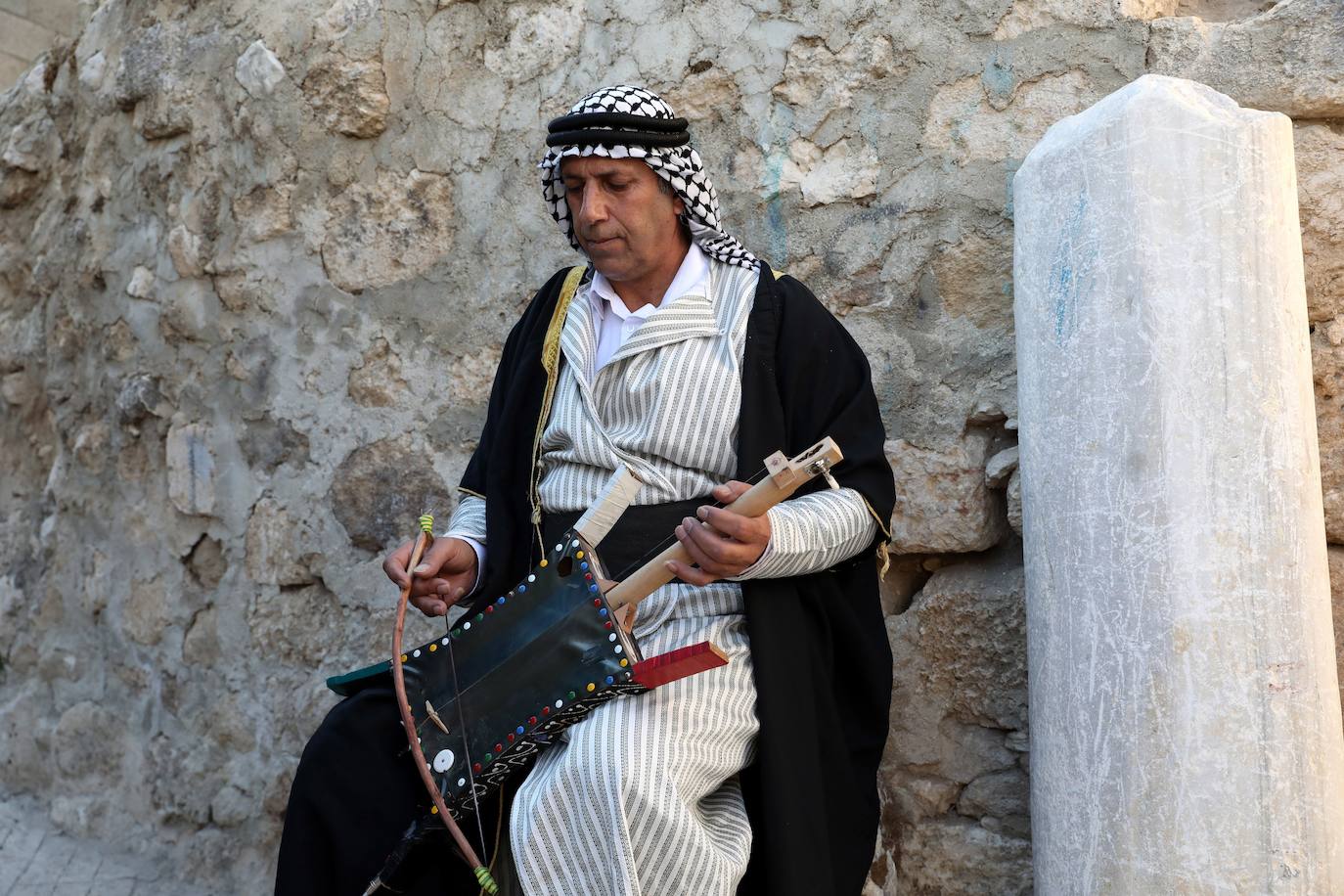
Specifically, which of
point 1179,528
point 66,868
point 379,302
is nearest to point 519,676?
point 1179,528

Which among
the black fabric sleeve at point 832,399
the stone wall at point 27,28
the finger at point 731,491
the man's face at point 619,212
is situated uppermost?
the stone wall at point 27,28

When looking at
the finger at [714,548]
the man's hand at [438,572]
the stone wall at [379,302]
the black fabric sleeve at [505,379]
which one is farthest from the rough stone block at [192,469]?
the finger at [714,548]

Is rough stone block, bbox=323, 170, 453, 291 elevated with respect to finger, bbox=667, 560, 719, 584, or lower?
elevated

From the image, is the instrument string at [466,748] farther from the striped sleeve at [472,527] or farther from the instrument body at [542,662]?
the striped sleeve at [472,527]

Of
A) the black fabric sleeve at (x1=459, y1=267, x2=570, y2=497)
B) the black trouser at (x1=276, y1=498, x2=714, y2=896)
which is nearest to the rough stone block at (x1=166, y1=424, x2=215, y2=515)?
the black fabric sleeve at (x1=459, y1=267, x2=570, y2=497)

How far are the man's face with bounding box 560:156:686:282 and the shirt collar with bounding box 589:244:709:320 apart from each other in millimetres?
52

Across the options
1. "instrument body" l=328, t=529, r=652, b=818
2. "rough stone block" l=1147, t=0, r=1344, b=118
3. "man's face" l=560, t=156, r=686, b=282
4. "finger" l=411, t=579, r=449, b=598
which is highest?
"rough stone block" l=1147, t=0, r=1344, b=118

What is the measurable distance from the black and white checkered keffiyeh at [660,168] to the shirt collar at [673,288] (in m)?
0.04

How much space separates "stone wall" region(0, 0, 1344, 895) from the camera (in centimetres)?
278

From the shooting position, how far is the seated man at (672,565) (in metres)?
2.07

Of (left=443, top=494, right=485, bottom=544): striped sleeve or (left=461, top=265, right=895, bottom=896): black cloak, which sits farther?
(left=443, top=494, right=485, bottom=544): striped sleeve

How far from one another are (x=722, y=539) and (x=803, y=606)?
330mm

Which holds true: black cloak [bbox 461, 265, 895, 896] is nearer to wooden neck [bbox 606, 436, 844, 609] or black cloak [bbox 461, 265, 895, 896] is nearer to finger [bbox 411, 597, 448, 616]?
finger [bbox 411, 597, 448, 616]

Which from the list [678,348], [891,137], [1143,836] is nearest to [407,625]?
[678,348]
